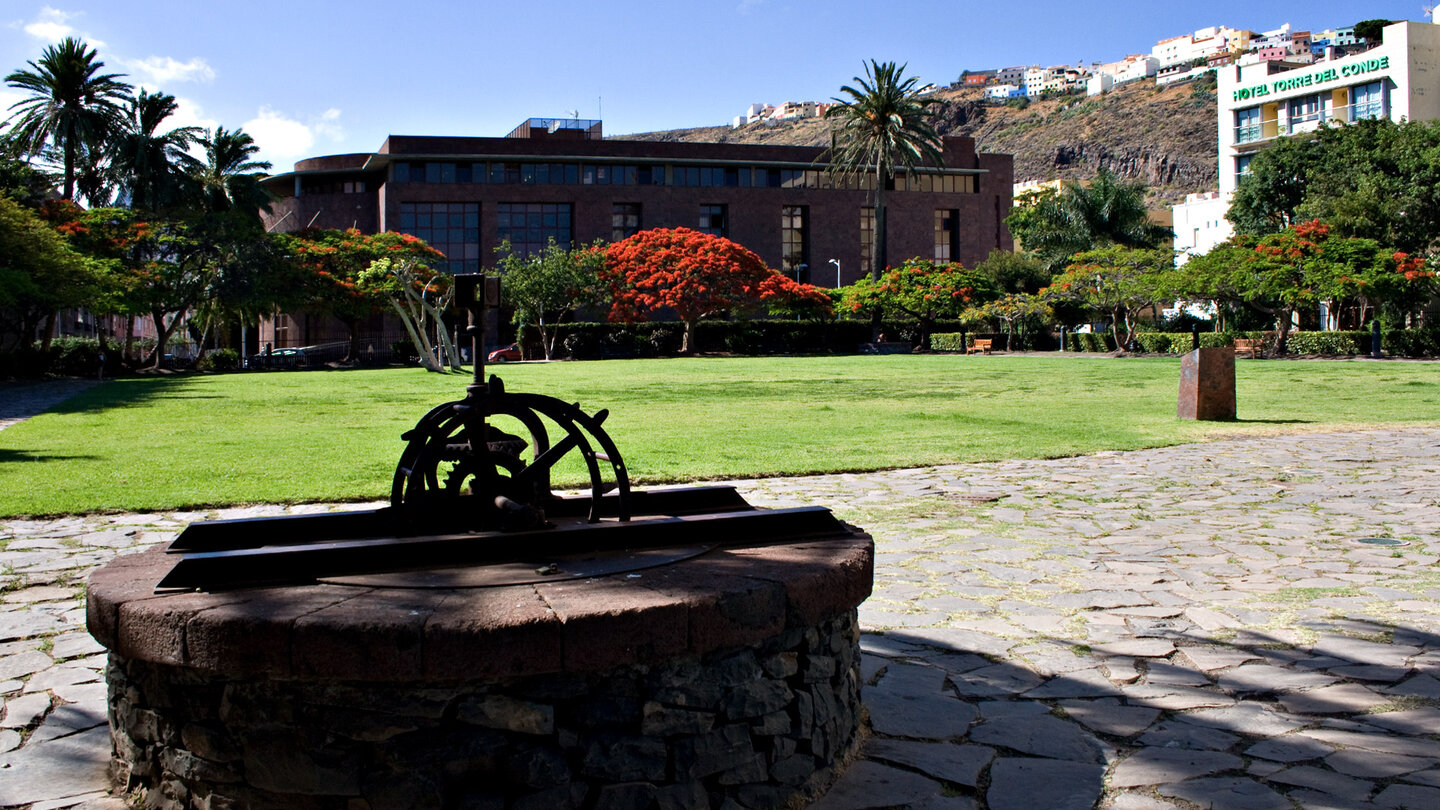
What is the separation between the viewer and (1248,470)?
33.3ft

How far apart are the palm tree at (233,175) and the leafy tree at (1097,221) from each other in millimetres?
43374

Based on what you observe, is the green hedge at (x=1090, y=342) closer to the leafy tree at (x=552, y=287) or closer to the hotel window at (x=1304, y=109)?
the hotel window at (x=1304, y=109)

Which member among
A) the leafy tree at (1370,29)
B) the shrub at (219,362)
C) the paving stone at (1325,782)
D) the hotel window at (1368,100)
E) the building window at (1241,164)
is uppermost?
the leafy tree at (1370,29)

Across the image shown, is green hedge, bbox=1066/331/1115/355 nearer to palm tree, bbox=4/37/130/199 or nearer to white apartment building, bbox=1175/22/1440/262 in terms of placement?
white apartment building, bbox=1175/22/1440/262

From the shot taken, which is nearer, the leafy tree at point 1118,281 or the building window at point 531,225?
the leafy tree at point 1118,281

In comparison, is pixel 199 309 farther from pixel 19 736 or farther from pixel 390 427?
pixel 19 736

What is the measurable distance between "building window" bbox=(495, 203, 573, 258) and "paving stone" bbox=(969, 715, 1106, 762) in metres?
61.8

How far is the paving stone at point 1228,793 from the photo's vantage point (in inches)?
122

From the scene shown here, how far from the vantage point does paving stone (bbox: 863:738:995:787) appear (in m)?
Result: 3.37

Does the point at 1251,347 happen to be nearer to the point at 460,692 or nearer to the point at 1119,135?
the point at 460,692

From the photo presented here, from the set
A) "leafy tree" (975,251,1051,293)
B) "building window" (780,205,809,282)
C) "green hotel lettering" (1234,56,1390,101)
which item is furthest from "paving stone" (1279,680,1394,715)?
"building window" (780,205,809,282)

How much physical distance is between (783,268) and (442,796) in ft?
223

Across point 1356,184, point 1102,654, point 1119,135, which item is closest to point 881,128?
point 1356,184

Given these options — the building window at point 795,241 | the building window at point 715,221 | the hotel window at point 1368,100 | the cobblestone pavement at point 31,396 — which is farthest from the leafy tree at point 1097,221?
the cobblestone pavement at point 31,396
